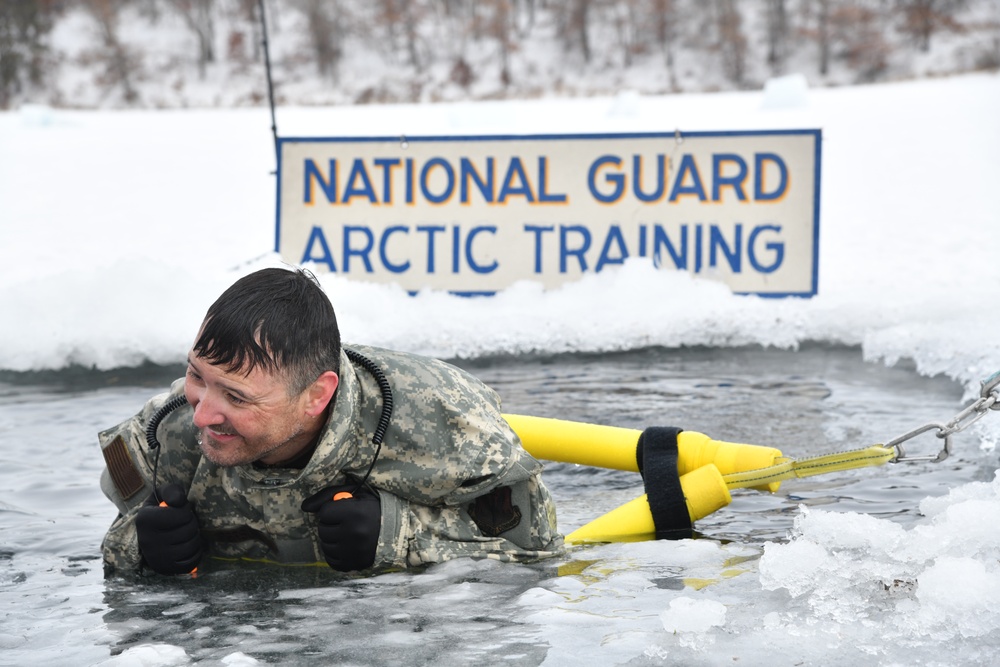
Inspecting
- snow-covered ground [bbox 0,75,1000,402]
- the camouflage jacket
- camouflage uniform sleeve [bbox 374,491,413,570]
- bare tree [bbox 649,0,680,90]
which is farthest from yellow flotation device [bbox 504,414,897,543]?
bare tree [bbox 649,0,680,90]

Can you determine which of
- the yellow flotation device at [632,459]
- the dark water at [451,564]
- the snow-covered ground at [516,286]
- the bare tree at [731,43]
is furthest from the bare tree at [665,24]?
the yellow flotation device at [632,459]

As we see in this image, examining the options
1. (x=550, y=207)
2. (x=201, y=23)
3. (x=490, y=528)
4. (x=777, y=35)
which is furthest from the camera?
(x=201, y=23)

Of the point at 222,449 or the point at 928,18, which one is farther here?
the point at 928,18

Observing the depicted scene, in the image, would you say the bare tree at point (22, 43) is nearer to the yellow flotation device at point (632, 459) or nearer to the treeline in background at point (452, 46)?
the treeline in background at point (452, 46)

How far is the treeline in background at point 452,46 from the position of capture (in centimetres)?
4053

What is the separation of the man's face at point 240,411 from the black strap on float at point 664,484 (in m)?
1.19

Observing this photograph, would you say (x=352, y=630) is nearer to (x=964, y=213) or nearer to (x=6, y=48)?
(x=964, y=213)

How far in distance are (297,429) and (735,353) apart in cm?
403

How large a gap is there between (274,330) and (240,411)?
196mm

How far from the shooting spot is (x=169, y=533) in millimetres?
2947

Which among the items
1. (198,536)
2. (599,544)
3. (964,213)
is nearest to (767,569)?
(599,544)

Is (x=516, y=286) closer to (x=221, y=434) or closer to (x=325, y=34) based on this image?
(x=221, y=434)

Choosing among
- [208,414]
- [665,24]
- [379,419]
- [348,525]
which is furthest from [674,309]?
[665,24]

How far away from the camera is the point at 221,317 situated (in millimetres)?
2734
